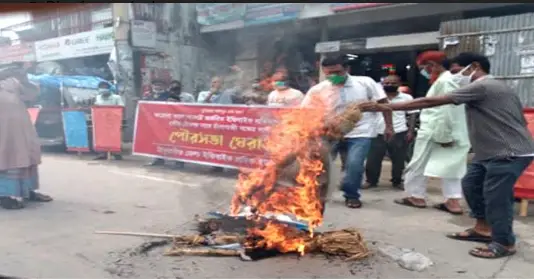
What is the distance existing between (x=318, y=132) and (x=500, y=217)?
1.44 m

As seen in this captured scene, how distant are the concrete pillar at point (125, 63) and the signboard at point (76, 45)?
3.09 metres

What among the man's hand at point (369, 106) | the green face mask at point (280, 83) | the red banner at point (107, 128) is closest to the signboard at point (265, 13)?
the green face mask at point (280, 83)

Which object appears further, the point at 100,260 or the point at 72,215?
the point at 72,215

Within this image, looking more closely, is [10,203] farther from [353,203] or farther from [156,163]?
[353,203]

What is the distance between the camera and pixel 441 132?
14.7ft

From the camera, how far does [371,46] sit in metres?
9.76

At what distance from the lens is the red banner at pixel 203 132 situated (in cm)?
615

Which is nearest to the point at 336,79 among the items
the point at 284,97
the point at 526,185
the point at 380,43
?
the point at 284,97

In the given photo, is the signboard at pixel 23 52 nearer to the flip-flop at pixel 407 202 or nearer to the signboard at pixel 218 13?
the signboard at pixel 218 13

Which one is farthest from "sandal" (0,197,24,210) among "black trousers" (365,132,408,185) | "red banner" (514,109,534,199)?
"red banner" (514,109,534,199)

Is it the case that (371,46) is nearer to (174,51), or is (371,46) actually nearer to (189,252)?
(174,51)

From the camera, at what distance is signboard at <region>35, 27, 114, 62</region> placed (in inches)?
530

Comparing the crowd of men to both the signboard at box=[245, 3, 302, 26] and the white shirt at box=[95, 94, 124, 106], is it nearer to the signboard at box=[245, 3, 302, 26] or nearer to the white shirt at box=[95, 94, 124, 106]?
the signboard at box=[245, 3, 302, 26]

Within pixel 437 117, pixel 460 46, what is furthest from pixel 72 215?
pixel 460 46
